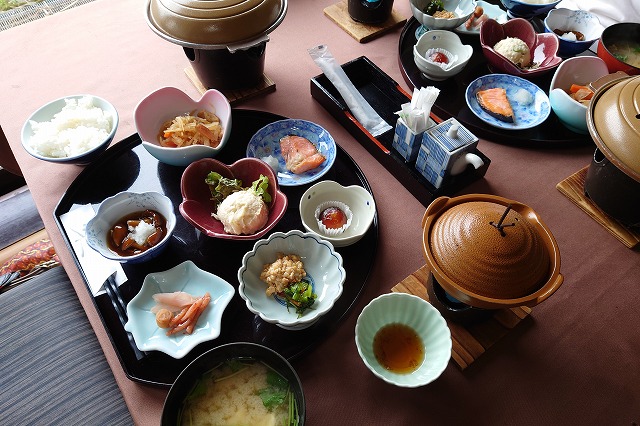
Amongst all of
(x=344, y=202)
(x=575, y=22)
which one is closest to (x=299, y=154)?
(x=344, y=202)

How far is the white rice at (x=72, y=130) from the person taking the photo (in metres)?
1.59

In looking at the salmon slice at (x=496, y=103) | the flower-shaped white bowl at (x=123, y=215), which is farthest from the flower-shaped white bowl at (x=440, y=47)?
the flower-shaped white bowl at (x=123, y=215)

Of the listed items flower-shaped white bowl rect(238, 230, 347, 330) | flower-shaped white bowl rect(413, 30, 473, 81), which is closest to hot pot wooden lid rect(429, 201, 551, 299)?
flower-shaped white bowl rect(238, 230, 347, 330)

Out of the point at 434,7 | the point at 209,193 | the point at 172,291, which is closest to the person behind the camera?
the point at 172,291

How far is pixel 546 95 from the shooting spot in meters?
1.88

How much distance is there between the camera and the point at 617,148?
125cm

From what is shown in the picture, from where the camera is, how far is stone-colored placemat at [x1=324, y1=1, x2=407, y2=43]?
2262 mm

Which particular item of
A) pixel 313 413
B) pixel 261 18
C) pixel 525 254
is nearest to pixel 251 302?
pixel 313 413

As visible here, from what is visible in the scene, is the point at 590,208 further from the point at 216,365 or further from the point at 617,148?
the point at 216,365

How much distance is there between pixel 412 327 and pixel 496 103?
1.13m

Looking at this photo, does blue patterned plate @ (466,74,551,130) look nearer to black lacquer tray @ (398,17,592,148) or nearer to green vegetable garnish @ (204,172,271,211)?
black lacquer tray @ (398,17,592,148)

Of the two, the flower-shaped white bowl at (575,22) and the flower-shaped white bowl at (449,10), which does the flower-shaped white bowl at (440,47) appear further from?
the flower-shaped white bowl at (575,22)

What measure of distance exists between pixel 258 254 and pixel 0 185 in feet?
5.50

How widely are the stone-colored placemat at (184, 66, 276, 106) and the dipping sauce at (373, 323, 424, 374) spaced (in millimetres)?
1252
